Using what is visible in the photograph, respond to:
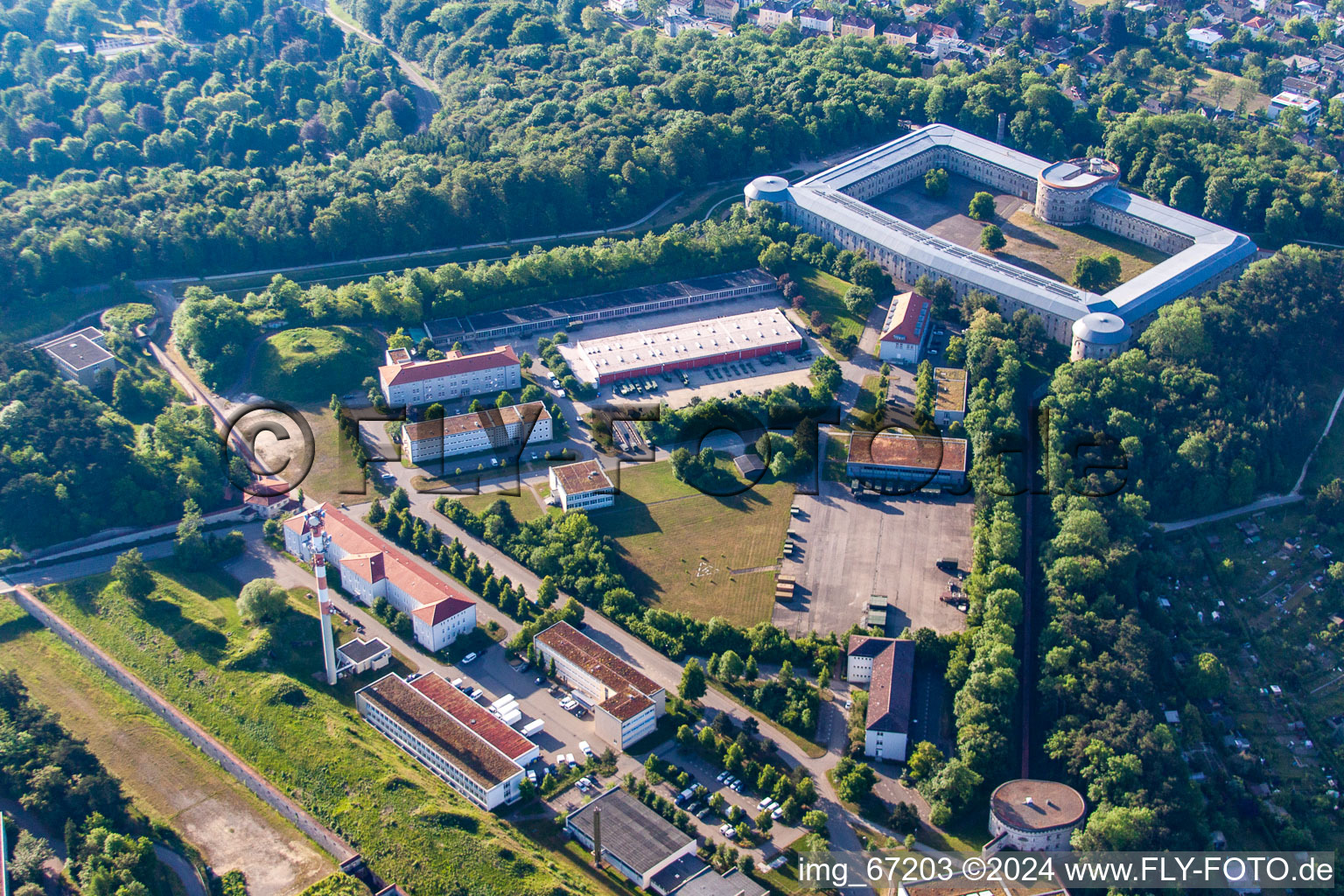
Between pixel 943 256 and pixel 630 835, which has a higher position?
pixel 943 256

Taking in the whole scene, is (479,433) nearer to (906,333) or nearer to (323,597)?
(323,597)

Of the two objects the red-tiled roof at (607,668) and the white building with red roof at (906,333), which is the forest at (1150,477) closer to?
the white building with red roof at (906,333)

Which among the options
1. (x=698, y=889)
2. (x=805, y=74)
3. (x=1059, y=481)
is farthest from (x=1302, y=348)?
(x=698, y=889)

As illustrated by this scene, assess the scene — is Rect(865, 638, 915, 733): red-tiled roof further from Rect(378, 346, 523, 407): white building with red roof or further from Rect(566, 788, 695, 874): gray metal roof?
Rect(378, 346, 523, 407): white building with red roof

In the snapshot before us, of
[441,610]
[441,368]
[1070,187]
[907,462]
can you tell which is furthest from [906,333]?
[441,610]

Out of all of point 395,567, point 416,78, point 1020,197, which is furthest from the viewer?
point 416,78
